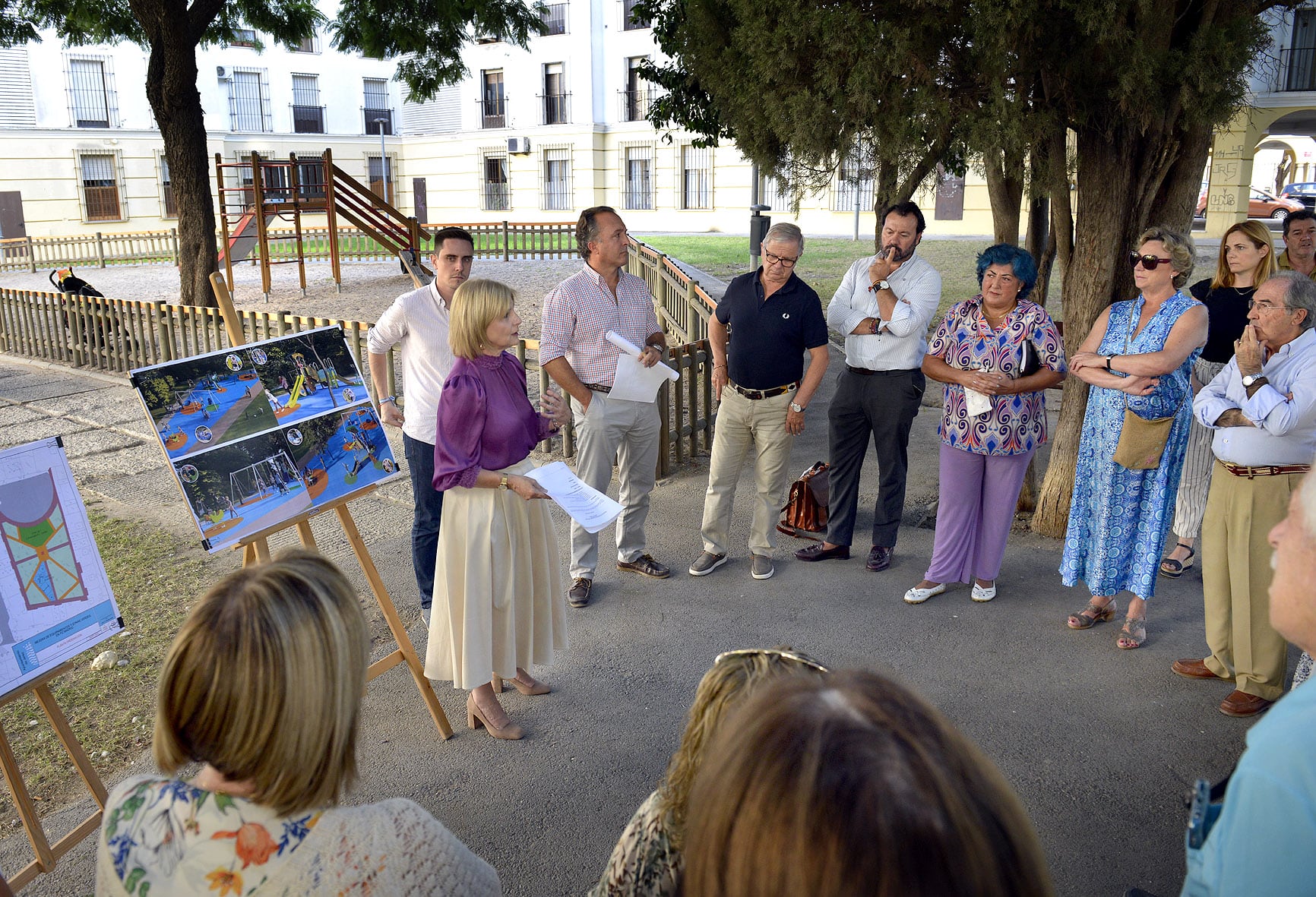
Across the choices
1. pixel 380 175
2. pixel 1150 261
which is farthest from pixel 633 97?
pixel 1150 261

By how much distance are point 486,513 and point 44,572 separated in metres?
1.45

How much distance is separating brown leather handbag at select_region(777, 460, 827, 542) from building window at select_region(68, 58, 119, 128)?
36.2 metres

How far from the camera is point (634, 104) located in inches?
1501

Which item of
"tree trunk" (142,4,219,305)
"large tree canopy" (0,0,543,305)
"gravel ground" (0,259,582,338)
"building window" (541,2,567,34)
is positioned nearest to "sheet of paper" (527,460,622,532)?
"gravel ground" (0,259,582,338)

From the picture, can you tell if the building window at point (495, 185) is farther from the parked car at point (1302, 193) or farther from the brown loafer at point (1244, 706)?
the brown loafer at point (1244, 706)

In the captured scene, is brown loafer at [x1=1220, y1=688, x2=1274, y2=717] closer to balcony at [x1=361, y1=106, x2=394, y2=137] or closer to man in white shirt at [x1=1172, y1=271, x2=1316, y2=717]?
man in white shirt at [x1=1172, y1=271, x2=1316, y2=717]

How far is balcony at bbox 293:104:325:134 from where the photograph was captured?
40.1 metres

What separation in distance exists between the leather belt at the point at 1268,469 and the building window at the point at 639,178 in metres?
35.7

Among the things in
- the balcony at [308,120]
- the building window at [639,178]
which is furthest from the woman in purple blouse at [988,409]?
the balcony at [308,120]

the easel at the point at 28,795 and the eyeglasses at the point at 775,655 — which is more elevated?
the eyeglasses at the point at 775,655

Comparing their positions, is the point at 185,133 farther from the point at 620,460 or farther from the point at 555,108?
the point at 555,108

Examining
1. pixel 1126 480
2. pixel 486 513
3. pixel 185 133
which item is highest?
pixel 185 133

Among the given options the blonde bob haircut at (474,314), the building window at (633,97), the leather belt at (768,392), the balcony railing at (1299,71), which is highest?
the building window at (633,97)

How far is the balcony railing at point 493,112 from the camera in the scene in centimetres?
4059
